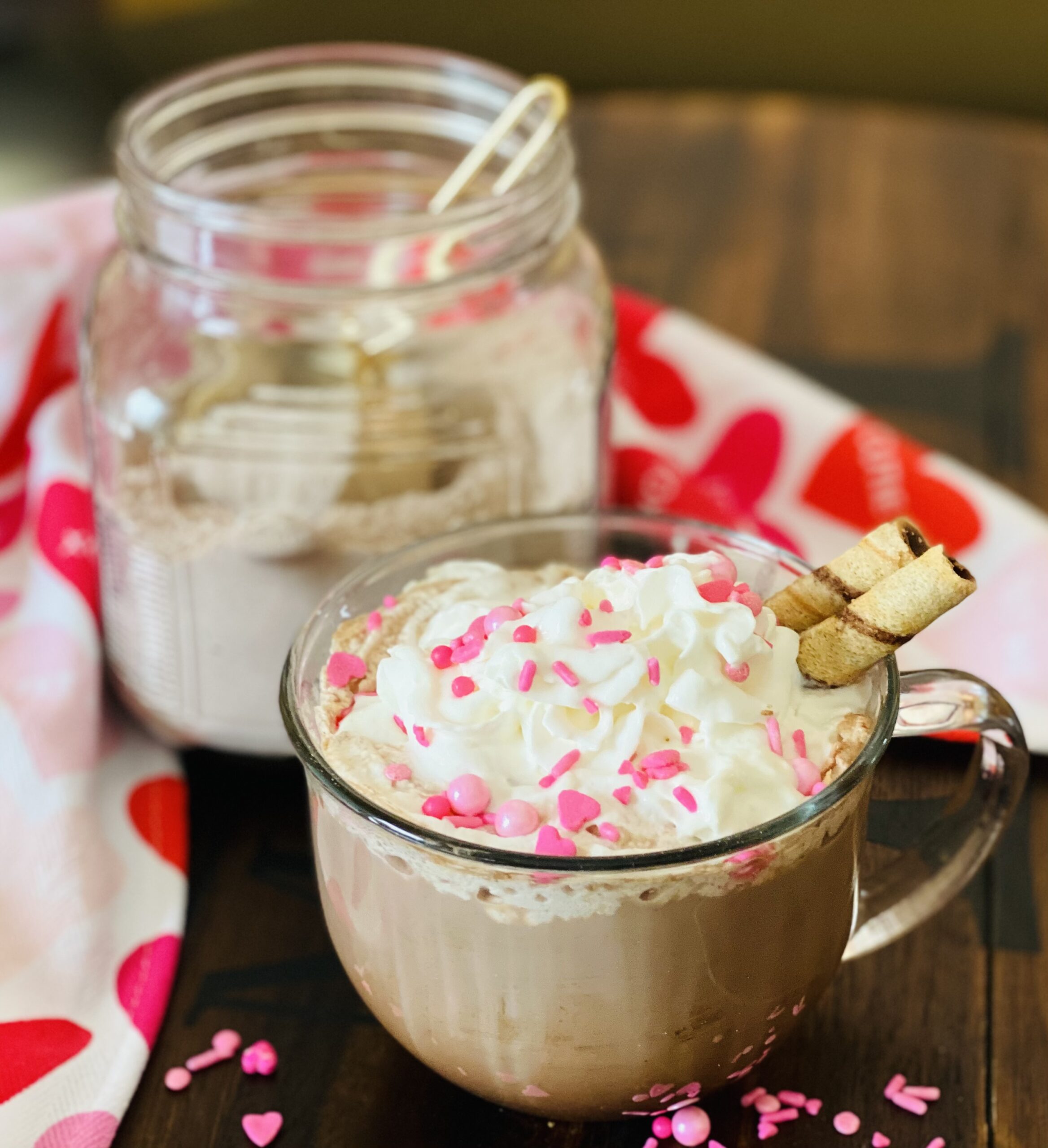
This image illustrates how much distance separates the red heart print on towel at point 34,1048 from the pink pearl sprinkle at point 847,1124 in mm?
394

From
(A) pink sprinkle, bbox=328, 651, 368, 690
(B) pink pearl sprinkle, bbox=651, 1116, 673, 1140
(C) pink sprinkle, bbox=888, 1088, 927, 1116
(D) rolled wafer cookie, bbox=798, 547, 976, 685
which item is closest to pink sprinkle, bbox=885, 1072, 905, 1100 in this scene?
(C) pink sprinkle, bbox=888, 1088, 927, 1116

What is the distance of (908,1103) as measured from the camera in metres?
0.77

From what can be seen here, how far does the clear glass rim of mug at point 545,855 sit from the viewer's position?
621mm

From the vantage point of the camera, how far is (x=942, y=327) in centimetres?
149

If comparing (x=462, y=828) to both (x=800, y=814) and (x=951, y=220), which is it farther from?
(x=951, y=220)

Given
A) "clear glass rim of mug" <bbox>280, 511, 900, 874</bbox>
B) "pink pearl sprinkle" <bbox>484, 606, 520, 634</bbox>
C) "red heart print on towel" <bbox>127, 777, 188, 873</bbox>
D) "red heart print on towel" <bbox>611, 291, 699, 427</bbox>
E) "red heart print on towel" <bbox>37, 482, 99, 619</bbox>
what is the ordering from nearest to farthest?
"clear glass rim of mug" <bbox>280, 511, 900, 874</bbox>
"pink pearl sprinkle" <bbox>484, 606, 520, 634</bbox>
"red heart print on towel" <bbox>127, 777, 188, 873</bbox>
"red heart print on towel" <bbox>37, 482, 99, 619</bbox>
"red heart print on towel" <bbox>611, 291, 699, 427</bbox>

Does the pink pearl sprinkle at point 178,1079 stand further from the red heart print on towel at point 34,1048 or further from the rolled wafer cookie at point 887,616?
the rolled wafer cookie at point 887,616

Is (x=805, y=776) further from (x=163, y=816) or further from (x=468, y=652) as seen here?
(x=163, y=816)

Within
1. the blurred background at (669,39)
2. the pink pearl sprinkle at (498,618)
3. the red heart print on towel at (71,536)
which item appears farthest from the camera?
the blurred background at (669,39)

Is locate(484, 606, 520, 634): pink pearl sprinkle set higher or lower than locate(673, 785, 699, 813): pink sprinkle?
higher

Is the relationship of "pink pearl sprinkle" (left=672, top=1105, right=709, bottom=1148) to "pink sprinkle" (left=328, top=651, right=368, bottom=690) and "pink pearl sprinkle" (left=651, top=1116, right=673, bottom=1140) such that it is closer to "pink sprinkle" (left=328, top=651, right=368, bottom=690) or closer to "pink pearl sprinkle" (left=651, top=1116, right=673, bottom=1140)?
"pink pearl sprinkle" (left=651, top=1116, right=673, bottom=1140)

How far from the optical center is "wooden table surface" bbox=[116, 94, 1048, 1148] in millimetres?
775

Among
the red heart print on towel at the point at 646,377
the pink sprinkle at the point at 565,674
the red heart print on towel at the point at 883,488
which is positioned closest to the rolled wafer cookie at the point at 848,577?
the pink sprinkle at the point at 565,674

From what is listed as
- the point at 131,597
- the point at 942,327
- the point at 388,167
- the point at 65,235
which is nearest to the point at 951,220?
the point at 942,327
